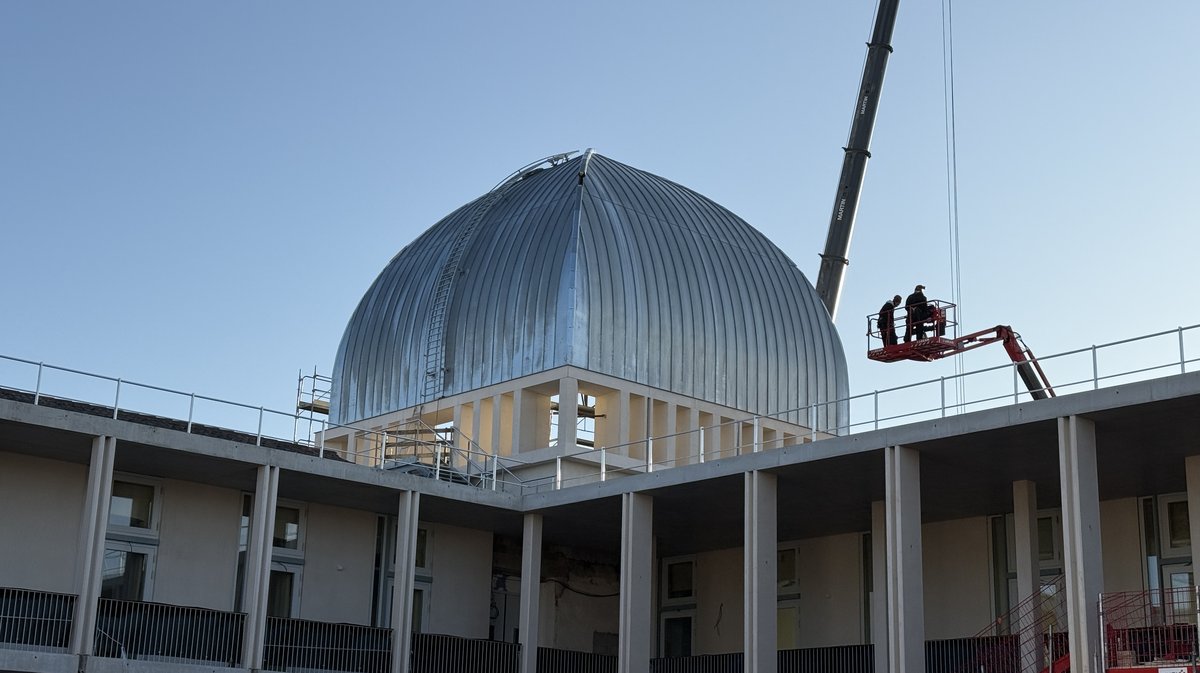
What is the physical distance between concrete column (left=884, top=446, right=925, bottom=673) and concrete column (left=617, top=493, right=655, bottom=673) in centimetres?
670

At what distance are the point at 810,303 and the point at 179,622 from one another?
2338cm

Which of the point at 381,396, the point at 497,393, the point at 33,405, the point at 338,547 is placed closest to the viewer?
the point at 33,405

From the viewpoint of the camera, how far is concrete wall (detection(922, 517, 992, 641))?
3634 cm

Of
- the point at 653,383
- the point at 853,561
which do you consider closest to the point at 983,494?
the point at 853,561

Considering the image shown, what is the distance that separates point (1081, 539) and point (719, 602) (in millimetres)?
17147

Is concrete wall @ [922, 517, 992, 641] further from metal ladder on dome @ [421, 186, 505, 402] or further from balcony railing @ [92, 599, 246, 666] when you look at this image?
balcony railing @ [92, 599, 246, 666]

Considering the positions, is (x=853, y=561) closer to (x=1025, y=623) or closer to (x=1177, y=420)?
(x=1025, y=623)

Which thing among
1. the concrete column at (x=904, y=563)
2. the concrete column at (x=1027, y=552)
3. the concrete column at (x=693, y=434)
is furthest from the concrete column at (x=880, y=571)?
the concrete column at (x=693, y=434)

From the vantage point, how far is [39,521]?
3259 cm

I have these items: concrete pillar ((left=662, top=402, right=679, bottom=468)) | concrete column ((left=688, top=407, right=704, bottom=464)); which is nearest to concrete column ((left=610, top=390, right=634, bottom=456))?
concrete pillar ((left=662, top=402, right=679, bottom=468))

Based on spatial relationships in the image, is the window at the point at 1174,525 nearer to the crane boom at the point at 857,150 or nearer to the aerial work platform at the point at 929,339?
the aerial work platform at the point at 929,339

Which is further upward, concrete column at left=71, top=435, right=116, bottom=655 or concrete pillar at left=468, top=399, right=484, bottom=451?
concrete pillar at left=468, top=399, right=484, bottom=451

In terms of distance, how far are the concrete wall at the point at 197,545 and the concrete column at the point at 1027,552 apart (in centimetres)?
1795

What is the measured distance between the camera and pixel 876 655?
34.3m
